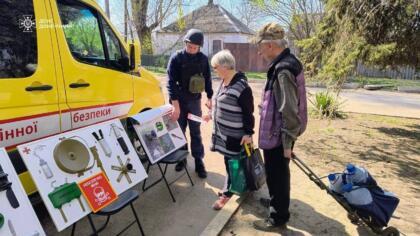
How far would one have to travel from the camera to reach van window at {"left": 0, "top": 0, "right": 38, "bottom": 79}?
3.02m

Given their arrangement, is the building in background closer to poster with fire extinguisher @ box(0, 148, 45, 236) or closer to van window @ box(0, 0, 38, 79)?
van window @ box(0, 0, 38, 79)

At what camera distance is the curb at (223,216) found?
11.8ft

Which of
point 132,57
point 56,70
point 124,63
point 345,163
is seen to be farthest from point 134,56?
point 345,163

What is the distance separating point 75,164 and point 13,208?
635mm

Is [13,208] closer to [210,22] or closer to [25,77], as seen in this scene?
[25,77]

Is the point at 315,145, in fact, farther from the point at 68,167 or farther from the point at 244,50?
the point at 244,50

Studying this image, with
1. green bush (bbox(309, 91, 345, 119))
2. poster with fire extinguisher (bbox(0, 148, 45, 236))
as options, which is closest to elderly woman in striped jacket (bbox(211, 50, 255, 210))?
poster with fire extinguisher (bbox(0, 148, 45, 236))

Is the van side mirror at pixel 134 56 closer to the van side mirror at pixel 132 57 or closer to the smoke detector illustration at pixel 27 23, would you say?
the van side mirror at pixel 132 57

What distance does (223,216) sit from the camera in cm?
387

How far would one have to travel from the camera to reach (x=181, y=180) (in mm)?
4953

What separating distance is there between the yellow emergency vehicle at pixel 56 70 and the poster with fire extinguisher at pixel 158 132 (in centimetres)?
34

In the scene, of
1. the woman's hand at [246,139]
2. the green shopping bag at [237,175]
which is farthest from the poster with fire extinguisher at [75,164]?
the woman's hand at [246,139]

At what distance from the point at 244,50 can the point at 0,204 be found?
24.8m

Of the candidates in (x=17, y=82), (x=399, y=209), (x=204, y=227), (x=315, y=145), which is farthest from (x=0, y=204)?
(x=315, y=145)
